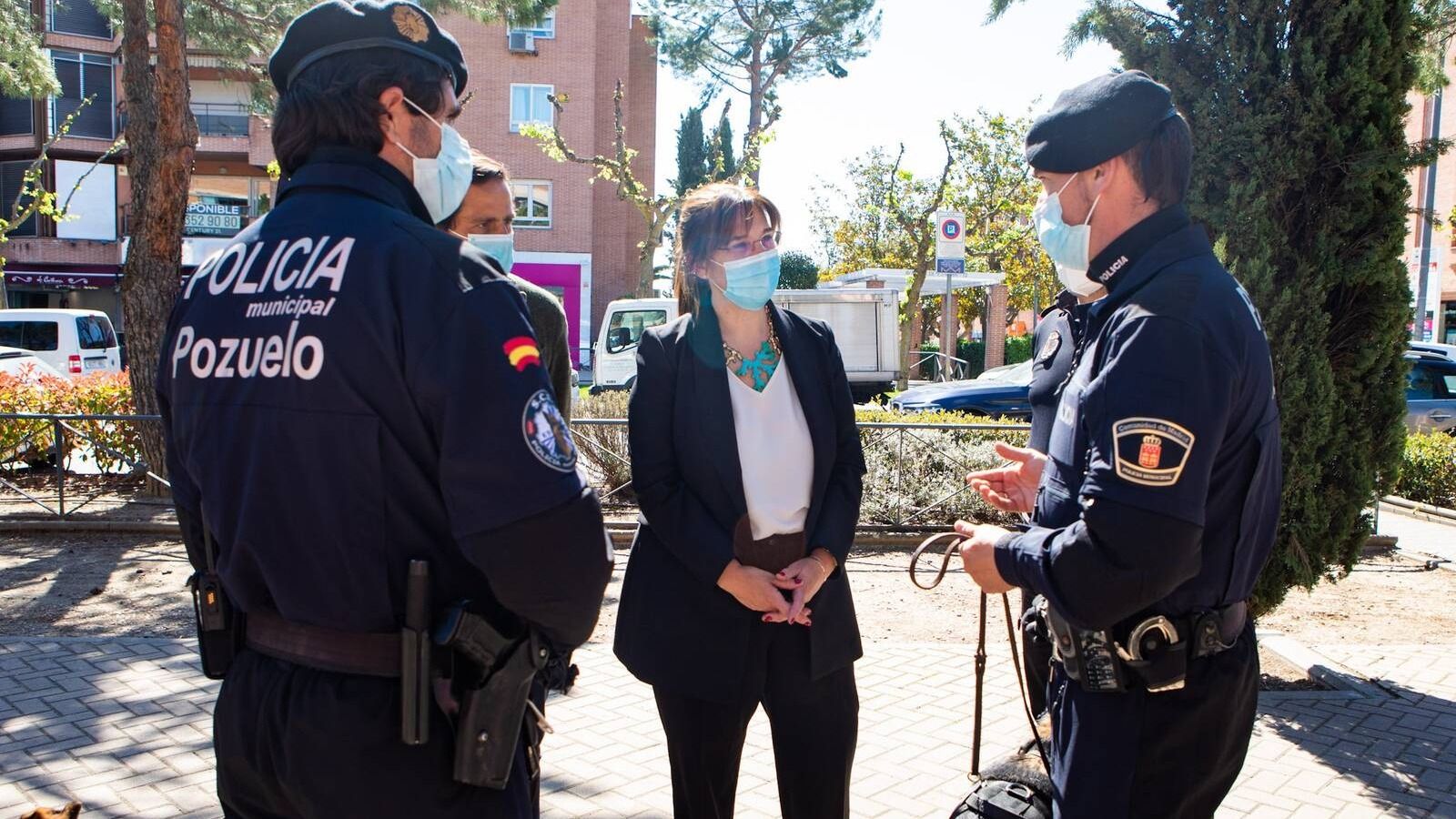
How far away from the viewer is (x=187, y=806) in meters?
3.82

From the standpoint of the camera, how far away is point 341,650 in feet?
5.97

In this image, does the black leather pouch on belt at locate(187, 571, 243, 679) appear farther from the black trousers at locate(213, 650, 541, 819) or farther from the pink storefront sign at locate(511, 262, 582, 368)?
the pink storefront sign at locate(511, 262, 582, 368)

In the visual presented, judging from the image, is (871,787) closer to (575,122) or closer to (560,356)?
(560,356)

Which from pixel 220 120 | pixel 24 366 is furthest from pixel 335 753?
pixel 220 120

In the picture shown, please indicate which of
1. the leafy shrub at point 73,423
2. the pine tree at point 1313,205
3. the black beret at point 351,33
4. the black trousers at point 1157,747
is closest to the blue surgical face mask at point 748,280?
the black beret at point 351,33

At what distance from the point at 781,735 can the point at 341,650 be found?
139cm

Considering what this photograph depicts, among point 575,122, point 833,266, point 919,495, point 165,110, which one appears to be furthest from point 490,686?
point 833,266

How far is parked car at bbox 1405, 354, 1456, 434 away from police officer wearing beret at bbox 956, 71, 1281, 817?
14.4 meters

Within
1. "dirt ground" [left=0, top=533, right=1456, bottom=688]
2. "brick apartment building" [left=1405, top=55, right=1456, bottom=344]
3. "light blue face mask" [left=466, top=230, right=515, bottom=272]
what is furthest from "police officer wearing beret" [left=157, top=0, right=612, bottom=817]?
"brick apartment building" [left=1405, top=55, right=1456, bottom=344]

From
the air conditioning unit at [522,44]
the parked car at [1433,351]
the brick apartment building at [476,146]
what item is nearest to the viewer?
the parked car at [1433,351]

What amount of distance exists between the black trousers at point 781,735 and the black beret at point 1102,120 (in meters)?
1.35

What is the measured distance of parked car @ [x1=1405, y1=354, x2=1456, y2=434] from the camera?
572 inches

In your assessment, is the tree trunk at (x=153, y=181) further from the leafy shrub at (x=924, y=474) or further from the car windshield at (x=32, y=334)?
the car windshield at (x=32, y=334)

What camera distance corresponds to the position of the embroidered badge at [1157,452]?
75.5 inches
